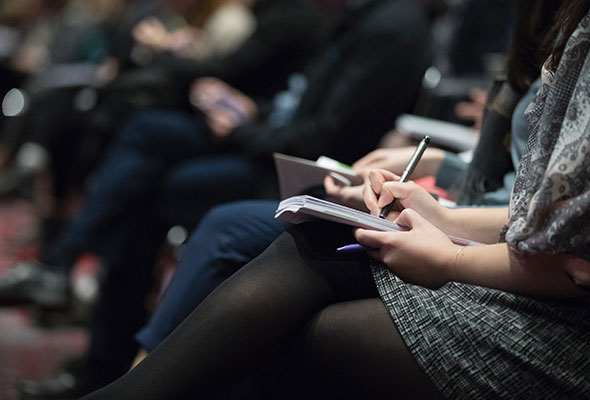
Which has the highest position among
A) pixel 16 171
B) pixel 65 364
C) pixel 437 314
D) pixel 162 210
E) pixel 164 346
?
pixel 437 314

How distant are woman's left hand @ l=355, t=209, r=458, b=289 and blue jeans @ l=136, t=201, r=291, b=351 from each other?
233mm

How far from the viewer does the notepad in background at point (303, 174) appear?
1233 millimetres

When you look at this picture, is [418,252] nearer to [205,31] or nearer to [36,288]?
[36,288]

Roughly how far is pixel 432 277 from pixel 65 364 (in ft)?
4.37

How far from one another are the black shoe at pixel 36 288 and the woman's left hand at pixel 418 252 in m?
1.67

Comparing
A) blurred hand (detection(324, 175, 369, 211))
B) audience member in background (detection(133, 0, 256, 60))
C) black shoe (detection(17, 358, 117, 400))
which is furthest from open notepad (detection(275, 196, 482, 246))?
audience member in background (detection(133, 0, 256, 60))

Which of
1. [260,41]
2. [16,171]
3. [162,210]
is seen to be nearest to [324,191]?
[162,210]

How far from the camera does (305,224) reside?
1.01 m

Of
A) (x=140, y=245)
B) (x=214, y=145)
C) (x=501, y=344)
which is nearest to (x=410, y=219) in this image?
(x=501, y=344)

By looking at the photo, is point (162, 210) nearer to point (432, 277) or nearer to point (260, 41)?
point (260, 41)

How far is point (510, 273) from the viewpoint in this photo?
0.86 meters

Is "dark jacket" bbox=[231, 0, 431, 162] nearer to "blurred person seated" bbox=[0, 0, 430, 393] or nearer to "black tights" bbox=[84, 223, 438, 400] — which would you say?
"blurred person seated" bbox=[0, 0, 430, 393]

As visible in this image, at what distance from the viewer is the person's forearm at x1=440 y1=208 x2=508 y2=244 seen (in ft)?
3.37

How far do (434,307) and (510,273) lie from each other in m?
0.09
